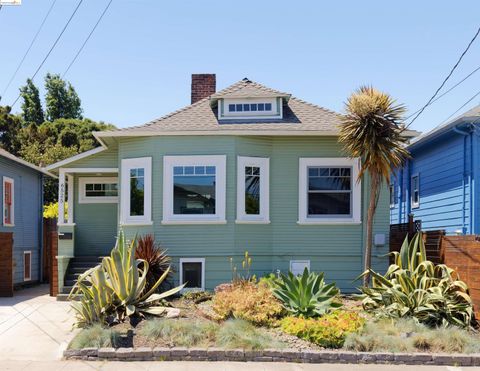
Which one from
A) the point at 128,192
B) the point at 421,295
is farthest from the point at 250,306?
the point at 128,192

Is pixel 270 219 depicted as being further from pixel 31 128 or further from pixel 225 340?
pixel 31 128

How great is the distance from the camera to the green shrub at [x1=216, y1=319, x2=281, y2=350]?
332 inches

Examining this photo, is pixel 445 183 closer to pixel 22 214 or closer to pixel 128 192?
pixel 128 192

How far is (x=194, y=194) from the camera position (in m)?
13.1

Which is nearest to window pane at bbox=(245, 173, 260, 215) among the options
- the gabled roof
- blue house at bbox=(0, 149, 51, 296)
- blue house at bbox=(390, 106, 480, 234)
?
→ the gabled roof

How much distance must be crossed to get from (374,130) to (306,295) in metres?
4.16

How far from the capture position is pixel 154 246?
12.8 m

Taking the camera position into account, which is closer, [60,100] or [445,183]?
[445,183]

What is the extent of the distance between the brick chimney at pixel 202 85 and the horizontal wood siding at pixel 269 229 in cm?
365

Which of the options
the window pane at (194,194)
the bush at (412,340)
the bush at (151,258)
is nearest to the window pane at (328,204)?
the window pane at (194,194)

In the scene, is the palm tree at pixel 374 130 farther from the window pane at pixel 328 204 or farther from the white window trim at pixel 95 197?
the white window trim at pixel 95 197

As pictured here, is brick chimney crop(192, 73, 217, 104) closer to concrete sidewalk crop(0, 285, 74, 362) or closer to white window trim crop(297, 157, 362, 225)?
white window trim crop(297, 157, 362, 225)

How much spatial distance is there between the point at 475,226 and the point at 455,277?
3982 millimetres

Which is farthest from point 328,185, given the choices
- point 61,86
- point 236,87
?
point 61,86
